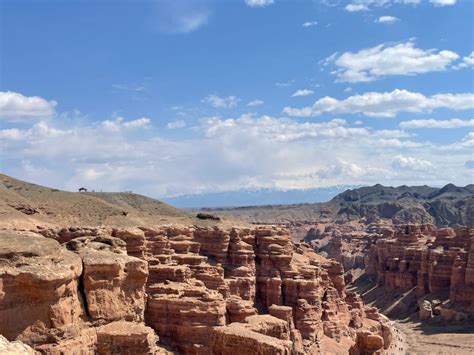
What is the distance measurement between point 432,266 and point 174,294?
54949 mm

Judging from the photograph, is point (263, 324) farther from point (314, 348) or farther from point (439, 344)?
point (439, 344)

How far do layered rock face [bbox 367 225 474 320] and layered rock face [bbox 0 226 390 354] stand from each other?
15.7 meters

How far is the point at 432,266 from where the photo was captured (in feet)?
249

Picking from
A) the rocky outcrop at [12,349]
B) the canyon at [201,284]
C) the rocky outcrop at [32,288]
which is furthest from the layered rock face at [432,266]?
the rocky outcrop at [12,349]

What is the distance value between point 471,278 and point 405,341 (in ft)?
49.5

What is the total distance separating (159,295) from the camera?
31312mm

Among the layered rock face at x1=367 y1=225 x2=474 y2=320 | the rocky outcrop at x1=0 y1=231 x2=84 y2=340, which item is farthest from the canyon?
the layered rock face at x1=367 y1=225 x2=474 y2=320

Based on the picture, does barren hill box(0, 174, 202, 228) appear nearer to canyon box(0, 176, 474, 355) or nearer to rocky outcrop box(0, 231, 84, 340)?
canyon box(0, 176, 474, 355)

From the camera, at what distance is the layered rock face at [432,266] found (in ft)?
228

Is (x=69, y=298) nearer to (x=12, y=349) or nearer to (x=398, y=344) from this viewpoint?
(x=12, y=349)

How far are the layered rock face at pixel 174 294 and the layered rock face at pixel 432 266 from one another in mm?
15691

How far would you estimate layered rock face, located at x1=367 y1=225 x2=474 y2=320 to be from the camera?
69375 millimetres

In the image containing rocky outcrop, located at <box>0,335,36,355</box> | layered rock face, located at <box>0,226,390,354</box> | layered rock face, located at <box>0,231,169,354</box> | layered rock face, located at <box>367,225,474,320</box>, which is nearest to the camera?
rocky outcrop, located at <box>0,335,36,355</box>

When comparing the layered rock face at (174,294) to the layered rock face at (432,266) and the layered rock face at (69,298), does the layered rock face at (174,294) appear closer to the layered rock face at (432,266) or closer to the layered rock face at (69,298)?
the layered rock face at (69,298)
